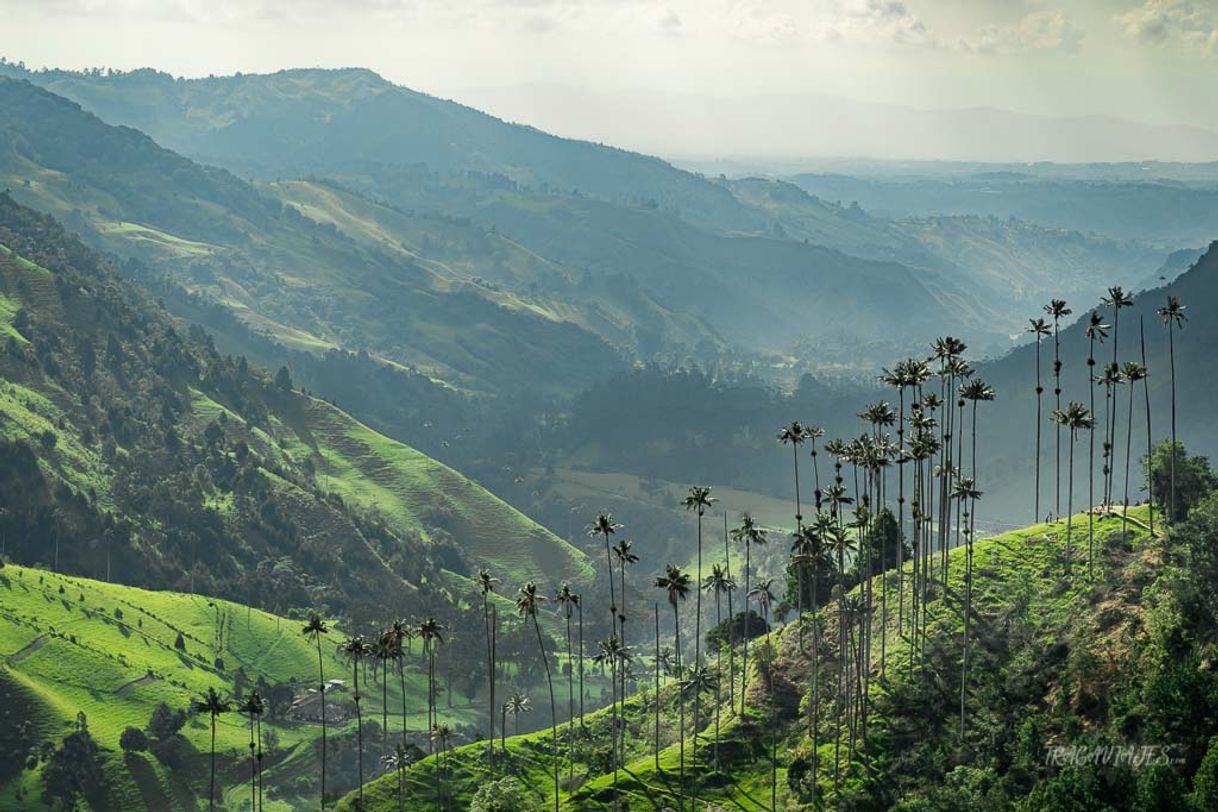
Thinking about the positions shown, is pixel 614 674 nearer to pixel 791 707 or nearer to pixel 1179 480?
pixel 791 707

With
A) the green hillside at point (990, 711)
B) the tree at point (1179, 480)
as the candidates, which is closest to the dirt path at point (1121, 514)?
the green hillside at point (990, 711)

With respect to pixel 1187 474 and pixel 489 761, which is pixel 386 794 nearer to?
pixel 489 761

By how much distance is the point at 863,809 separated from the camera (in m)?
126

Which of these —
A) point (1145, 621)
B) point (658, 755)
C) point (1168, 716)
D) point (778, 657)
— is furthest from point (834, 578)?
point (1168, 716)

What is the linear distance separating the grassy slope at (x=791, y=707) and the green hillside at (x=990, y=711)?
0.25m

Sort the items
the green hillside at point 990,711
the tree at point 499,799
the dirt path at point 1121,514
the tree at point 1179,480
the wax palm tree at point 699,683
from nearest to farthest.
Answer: the green hillside at point 990,711 → the tree at point 499,799 → the dirt path at point 1121,514 → the tree at point 1179,480 → the wax palm tree at point 699,683

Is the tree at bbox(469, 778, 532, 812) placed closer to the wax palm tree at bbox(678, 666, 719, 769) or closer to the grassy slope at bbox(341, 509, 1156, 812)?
the grassy slope at bbox(341, 509, 1156, 812)

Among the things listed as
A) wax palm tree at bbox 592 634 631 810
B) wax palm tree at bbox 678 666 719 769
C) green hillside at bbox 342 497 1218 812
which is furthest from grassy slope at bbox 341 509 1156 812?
wax palm tree at bbox 678 666 719 769

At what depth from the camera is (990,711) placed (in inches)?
5094

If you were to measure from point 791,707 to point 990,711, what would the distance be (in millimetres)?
27879

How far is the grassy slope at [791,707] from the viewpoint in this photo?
456 ft

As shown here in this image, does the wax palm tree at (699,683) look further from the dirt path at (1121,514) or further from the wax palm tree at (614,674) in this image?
the dirt path at (1121,514)

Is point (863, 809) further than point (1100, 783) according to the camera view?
Yes

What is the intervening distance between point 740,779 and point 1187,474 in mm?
67236
